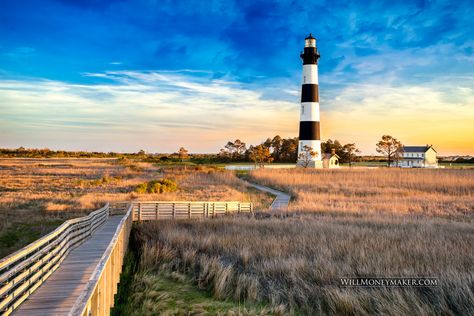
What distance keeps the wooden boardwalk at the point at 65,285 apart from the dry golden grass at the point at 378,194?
1489 centimetres

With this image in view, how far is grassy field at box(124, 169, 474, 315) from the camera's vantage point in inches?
337

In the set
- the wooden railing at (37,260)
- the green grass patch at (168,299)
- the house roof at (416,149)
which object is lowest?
the green grass patch at (168,299)

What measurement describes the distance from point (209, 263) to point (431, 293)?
19.6 feet

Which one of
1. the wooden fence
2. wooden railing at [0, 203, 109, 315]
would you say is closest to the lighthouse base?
the wooden fence

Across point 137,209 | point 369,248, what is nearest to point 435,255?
point 369,248

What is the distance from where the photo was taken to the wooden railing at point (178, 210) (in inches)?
749

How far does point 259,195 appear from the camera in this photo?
103ft

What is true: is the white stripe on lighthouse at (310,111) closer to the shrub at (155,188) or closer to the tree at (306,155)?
the tree at (306,155)

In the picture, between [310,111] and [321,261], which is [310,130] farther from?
[321,261]

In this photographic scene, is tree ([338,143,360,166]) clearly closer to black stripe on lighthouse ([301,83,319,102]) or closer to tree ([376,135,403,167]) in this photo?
tree ([376,135,403,167])

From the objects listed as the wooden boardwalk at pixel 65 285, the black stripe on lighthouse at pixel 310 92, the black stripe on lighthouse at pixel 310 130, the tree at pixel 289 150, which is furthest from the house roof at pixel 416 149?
the wooden boardwalk at pixel 65 285

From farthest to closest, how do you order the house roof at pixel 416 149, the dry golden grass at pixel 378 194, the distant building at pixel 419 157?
the house roof at pixel 416 149 → the distant building at pixel 419 157 → the dry golden grass at pixel 378 194

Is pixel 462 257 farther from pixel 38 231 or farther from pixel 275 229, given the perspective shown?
pixel 38 231

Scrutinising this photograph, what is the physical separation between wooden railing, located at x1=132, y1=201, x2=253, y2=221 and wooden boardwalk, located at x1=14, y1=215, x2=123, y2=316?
7.86m
